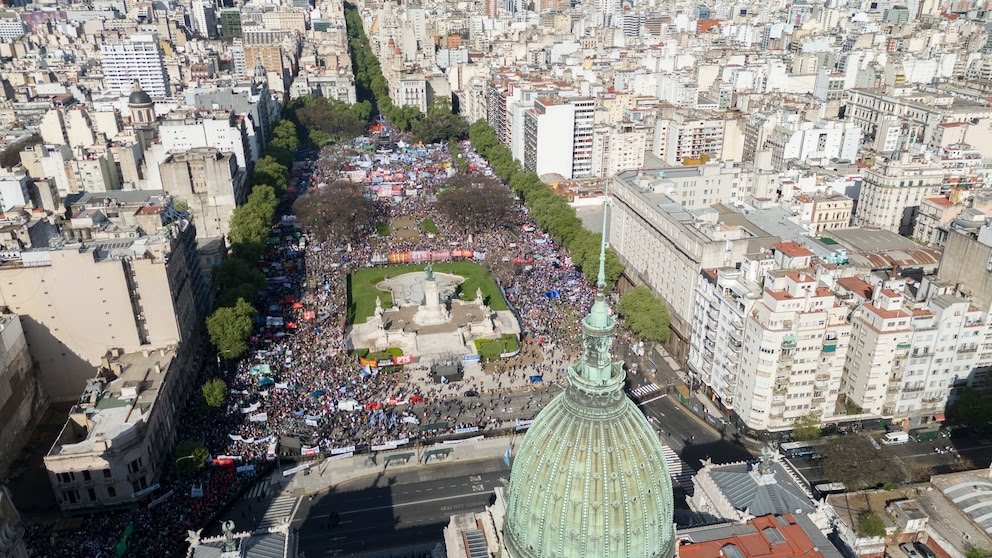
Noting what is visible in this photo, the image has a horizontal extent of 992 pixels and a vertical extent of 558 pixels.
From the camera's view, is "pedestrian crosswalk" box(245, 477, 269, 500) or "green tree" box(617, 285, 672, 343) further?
"green tree" box(617, 285, 672, 343)

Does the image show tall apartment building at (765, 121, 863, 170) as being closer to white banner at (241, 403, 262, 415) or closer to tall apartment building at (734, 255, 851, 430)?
tall apartment building at (734, 255, 851, 430)

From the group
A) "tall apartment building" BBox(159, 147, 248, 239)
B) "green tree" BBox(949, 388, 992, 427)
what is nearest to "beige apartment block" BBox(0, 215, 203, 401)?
"tall apartment building" BBox(159, 147, 248, 239)

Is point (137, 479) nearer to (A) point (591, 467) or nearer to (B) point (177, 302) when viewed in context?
(B) point (177, 302)

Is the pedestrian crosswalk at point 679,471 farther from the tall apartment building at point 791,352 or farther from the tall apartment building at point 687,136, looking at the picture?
the tall apartment building at point 687,136

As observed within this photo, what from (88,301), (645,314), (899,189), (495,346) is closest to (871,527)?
(645,314)

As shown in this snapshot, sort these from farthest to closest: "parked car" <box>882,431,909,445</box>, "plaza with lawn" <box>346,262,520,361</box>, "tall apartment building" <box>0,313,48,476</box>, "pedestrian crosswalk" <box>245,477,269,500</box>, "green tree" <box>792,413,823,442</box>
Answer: "plaza with lawn" <box>346,262,520,361</box>, "parked car" <box>882,431,909,445</box>, "green tree" <box>792,413,823,442</box>, "tall apartment building" <box>0,313,48,476</box>, "pedestrian crosswalk" <box>245,477,269,500</box>

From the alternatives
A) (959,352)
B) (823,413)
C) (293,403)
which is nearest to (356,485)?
(293,403)

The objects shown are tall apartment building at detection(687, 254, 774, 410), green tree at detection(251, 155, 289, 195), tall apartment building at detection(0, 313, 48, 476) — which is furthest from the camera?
green tree at detection(251, 155, 289, 195)

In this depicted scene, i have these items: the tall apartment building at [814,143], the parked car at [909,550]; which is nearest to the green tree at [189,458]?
the parked car at [909,550]
